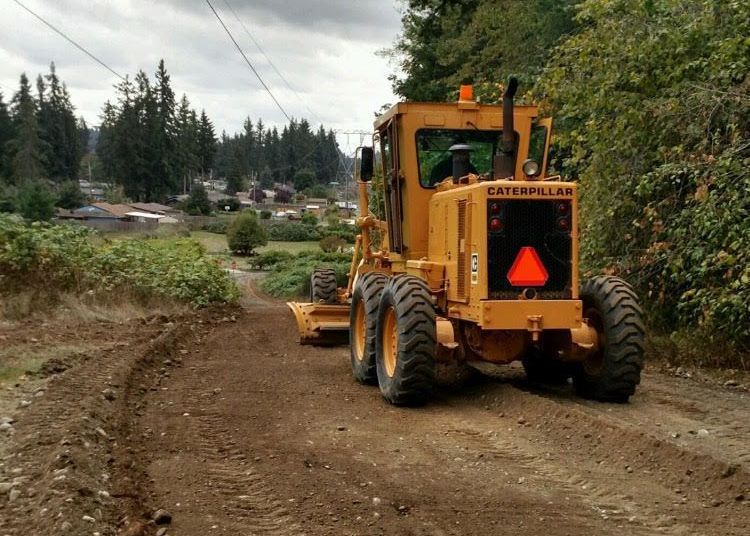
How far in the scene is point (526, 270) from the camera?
7.52m

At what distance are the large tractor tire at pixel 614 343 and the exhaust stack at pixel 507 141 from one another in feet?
4.77

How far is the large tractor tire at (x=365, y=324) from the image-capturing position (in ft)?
28.1

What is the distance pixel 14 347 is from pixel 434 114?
19.1 ft

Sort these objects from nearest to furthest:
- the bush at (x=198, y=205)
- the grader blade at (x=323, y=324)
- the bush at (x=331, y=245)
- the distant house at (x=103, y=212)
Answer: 1. the grader blade at (x=323, y=324)
2. the bush at (x=331, y=245)
3. the distant house at (x=103, y=212)
4. the bush at (x=198, y=205)

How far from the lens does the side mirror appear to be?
9836mm

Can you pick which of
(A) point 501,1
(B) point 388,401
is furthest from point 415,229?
(A) point 501,1

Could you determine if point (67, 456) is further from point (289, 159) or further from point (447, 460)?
point (289, 159)

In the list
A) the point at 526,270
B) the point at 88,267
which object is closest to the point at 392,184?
the point at 526,270

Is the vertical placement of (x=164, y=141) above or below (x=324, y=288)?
above

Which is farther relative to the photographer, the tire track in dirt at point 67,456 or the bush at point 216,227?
the bush at point 216,227

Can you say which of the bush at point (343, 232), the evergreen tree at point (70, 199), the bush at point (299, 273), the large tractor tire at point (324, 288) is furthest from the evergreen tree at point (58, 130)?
the large tractor tire at point (324, 288)

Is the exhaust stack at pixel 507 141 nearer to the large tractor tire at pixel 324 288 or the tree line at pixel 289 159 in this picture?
the large tractor tire at pixel 324 288

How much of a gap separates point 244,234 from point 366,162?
33.5 metres

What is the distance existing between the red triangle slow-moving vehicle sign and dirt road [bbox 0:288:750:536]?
1.10 metres
